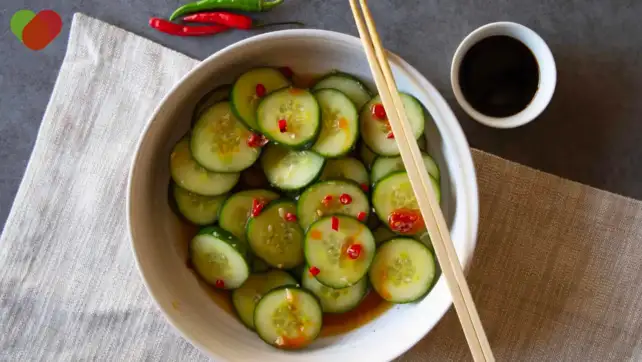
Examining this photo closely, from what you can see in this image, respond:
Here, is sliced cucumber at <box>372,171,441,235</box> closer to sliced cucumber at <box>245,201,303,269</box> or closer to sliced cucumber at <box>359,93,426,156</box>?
sliced cucumber at <box>359,93,426,156</box>

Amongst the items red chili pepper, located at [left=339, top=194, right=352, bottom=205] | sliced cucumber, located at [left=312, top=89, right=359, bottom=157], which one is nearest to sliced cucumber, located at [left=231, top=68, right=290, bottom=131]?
sliced cucumber, located at [left=312, top=89, right=359, bottom=157]

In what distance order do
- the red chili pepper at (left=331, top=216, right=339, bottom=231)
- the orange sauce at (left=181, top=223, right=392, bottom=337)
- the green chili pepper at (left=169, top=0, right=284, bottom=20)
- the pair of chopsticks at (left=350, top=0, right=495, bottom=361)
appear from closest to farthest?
the pair of chopsticks at (left=350, top=0, right=495, bottom=361), the red chili pepper at (left=331, top=216, right=339, bottom=231), the orange sauce at (left=181, top=223, right=392, bottom=337), the green chili pepper at (left=169, top=0, right=284, bottom=20)

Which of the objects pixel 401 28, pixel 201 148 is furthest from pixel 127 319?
pixel 401 28

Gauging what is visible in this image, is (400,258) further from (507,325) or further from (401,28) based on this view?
(401,28)

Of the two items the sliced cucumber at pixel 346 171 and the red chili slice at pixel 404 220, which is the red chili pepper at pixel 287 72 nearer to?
the sliced cucumber at pixel 346 171

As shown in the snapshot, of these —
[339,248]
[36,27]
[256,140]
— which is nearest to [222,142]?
[256,140]

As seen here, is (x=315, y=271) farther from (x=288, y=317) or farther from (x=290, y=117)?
(x=290, y=117)
